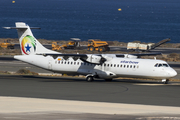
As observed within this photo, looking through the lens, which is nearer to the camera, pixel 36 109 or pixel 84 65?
pixel 36 109

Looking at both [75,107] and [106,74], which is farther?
[106,74]

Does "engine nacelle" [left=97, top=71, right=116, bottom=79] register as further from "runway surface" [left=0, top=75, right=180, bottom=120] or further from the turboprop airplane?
"runway surface" [left=0, top=75, right=180, bottom=120]

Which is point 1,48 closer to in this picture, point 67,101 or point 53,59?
point 53,59

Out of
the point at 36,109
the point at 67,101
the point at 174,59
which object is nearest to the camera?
the point at 36,109

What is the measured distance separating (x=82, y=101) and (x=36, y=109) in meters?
4.29

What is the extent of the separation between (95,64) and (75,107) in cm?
1553

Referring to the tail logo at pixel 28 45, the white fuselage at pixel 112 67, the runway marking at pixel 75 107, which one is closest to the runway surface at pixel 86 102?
the runway marking at pixel 75 107

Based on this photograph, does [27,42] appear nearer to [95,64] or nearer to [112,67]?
[95,64]

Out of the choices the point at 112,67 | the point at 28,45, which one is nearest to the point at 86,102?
the point at 112,67

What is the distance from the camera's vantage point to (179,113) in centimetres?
1867

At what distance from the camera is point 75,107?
20.0 m

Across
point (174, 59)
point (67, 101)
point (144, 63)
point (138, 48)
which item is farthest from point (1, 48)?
point (67, 101)

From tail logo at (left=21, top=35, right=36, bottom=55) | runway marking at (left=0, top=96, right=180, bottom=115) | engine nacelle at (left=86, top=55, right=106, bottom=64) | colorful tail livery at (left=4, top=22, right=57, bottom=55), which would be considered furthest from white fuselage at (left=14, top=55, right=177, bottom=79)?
runway marking at (left=0, top=96, right=180, bottom=115)

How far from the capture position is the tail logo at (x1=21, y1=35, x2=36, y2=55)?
124 ft
